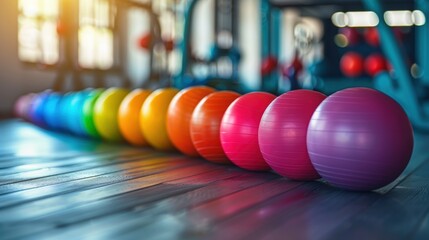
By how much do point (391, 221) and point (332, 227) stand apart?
0.18 meters

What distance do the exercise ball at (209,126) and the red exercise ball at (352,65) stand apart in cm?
795

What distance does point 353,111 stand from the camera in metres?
1.63

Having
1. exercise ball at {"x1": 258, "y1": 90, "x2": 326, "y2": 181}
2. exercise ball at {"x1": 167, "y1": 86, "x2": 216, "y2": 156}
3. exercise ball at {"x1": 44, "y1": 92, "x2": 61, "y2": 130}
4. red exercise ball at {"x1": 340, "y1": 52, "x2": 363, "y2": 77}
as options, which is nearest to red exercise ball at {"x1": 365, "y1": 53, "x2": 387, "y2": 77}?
red exercise ball at {"x1": 340, "y1": 52, "x2": 363, "y2": 77}

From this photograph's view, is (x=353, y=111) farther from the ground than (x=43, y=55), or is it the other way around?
(x=43, y=55)

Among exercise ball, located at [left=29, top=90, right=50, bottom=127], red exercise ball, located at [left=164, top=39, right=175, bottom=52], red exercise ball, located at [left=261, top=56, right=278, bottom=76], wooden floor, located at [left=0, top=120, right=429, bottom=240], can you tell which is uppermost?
red exercise ball, located at [left=164, top=39, right=175, bottom=52]

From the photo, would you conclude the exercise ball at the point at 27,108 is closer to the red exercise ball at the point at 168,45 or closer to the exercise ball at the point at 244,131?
the red exercise ball at the point at 168,45

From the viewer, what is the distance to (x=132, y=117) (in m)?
2.86

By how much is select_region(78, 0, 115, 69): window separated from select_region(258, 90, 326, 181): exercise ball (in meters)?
5.57

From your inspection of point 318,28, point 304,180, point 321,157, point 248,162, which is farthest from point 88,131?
point 318,28

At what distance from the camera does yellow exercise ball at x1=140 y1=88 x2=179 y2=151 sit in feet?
8.75

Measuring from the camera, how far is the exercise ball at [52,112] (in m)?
3.78

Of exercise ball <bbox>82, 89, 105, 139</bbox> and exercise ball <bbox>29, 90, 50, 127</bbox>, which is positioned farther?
exercise ball <bbox>29, 90, 50, 127</bbox>

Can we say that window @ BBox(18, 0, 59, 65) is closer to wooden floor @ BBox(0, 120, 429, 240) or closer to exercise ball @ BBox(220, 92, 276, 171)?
wooden floor @ BBox(0, 120, 429, 240)

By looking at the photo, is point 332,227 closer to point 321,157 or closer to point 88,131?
point 321,157
